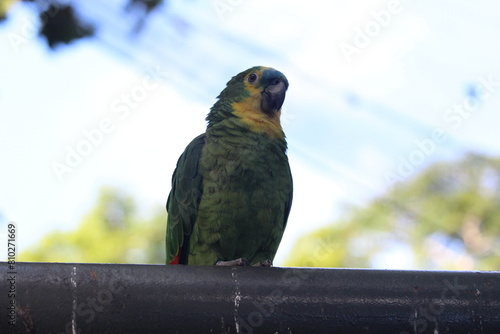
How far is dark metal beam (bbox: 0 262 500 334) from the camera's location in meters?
1.58

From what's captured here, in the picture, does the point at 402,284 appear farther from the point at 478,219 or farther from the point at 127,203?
the point at 478,219

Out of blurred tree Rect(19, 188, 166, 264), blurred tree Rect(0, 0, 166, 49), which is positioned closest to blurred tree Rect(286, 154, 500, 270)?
blurred tree Rect(19, 188, 166, 264)

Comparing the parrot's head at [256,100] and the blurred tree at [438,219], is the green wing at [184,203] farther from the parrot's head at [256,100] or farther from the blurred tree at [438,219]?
the blurred tree at [438,219]

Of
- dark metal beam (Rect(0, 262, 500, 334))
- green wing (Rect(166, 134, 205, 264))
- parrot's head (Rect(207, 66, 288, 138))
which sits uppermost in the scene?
parrot's head (Rect(207, 66, 288, 138))

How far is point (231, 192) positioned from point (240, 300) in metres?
1.22

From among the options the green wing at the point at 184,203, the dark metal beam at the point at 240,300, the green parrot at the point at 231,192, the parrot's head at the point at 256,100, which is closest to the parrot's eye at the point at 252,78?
the parrot's head at the point at 256,100

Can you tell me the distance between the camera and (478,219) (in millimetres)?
15008

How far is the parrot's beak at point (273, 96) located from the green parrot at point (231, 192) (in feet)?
0.10

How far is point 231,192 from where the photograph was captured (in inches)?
113

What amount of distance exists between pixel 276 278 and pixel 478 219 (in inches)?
567

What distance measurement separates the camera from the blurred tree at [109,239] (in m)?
10.9

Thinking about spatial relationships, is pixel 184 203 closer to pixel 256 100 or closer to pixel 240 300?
pixel 256 100

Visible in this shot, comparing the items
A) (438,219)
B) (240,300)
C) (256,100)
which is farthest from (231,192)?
(438,219)

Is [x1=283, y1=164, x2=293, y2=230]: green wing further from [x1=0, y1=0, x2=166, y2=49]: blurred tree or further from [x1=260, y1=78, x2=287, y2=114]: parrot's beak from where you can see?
[x1=0, y1=0, x2=166, y2=49]: blurred tree
